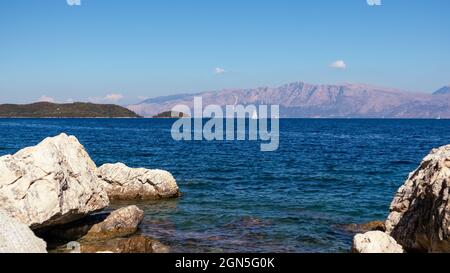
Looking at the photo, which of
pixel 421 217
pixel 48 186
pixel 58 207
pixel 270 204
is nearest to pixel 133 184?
pixel 270 204

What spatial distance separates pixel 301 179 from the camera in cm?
4359

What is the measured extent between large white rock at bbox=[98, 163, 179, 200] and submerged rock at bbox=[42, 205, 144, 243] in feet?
28.5

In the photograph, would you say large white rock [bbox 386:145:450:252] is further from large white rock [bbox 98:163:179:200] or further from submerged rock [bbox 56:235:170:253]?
large white rock [bbox 98:163:179:200]

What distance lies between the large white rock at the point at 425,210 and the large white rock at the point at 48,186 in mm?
13955

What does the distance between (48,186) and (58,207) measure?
38.1 inches

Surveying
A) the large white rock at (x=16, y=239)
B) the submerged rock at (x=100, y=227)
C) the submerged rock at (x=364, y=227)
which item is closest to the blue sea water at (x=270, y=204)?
the submerged rock at (x=364, y=227)

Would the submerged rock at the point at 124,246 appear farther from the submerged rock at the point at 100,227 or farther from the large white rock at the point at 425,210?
the large white rock at the point at 425,210

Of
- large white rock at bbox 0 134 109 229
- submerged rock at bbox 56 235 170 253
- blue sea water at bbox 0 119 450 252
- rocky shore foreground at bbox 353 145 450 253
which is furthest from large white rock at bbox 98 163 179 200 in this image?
rocky shore foreground at bbox 353 145 450 253

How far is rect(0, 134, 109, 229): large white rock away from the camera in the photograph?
17938 mm

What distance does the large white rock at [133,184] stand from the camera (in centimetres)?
3325

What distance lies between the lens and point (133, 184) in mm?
33438
